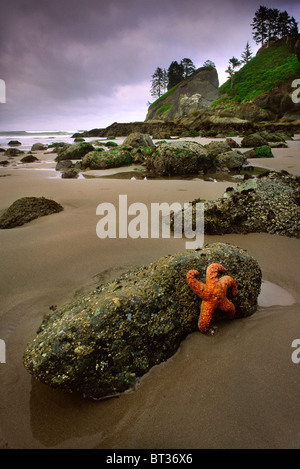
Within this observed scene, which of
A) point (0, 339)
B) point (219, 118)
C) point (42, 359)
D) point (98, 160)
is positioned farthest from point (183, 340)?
point (219, 118)

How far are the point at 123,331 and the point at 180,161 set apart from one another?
747cm

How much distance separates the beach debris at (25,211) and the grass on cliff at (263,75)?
1522 inches

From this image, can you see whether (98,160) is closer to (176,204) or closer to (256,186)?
(176,204)

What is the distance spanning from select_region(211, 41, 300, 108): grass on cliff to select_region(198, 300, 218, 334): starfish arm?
40.5m

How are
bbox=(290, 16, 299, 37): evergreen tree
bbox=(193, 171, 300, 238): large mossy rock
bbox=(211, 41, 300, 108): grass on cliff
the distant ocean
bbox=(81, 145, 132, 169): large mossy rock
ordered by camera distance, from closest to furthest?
1. bbox=(193, 171, 300, 238): large mossy rock
2. bbox=(81, 145, 132, 169): large mossy rock
3. the distant ocean
4. bbox=(211, 41, 300, 108): grass on cliff
5. bbox=(290, 16, 299, 37): evergreen tree

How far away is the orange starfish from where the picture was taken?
1.91 m

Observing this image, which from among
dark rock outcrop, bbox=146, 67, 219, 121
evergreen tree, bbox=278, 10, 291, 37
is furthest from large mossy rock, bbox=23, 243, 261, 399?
evergreen tree, bbox=278, 10, 291, 37

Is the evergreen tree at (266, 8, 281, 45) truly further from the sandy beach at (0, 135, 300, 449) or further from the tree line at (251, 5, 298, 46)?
the sandy beach at (0, 135, 300, 449)

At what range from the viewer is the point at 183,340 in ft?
6.38

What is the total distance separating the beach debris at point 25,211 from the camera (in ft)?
13.8

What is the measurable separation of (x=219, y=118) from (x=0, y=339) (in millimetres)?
30182
